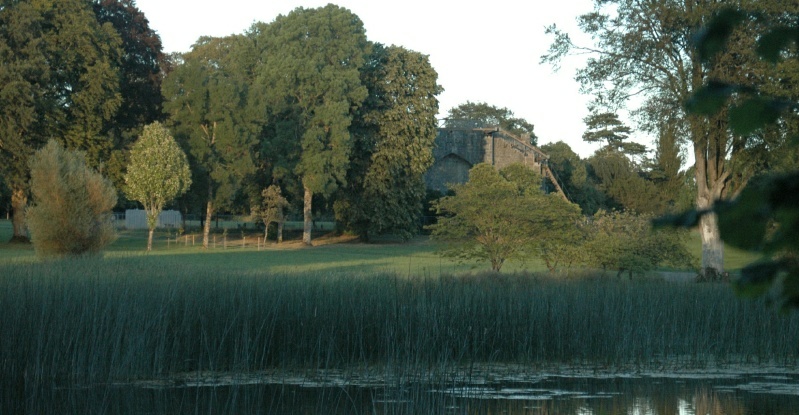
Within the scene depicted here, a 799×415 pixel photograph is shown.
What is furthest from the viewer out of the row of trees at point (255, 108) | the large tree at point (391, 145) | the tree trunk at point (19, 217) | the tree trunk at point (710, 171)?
the large tree at point (391, 145)

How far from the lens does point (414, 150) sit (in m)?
50.8

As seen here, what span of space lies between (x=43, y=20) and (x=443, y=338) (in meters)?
34.9

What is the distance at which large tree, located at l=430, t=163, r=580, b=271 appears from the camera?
18875 mm

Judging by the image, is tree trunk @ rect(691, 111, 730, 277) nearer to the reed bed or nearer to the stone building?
the reed bed

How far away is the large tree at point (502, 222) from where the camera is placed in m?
18.9

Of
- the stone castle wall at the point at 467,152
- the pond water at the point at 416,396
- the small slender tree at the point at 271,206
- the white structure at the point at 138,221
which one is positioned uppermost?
the stone castle wall at the point at 467,152

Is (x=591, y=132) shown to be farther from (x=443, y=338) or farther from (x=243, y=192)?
(x=443, y=338)

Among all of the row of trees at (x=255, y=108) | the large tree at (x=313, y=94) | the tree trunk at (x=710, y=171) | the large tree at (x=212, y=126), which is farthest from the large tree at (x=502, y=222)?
the large tree at (x=313, y=94)

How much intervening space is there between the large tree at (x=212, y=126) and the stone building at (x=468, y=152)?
61.1ft

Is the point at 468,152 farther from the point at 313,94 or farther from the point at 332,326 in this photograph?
the point at 332,326

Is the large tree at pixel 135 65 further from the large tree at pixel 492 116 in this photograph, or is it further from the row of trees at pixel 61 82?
the large tree at pixel 492 116

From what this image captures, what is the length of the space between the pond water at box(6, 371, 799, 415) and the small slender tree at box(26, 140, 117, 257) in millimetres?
16839

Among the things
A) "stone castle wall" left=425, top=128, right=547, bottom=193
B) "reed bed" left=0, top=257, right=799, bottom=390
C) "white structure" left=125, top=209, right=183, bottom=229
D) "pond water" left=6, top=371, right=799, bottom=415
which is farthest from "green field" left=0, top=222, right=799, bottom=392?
"white structure" left=125, top=209, right=183, bottom=229

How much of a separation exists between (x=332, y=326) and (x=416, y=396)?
248 centimetres
